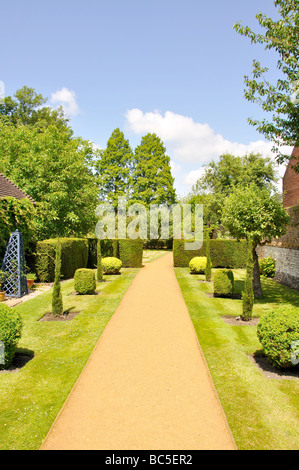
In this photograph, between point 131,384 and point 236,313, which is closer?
point 131,384

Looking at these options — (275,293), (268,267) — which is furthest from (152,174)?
(275,293)

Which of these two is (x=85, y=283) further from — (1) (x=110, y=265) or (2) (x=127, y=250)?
(2) (x=127, y=250)

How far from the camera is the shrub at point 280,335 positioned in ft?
22.6

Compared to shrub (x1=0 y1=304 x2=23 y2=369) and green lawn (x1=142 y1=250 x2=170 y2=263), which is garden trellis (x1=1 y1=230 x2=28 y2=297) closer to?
shrub (x1=0 y1=304 x2=23 y2=369)

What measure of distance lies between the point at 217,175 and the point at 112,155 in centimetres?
1540

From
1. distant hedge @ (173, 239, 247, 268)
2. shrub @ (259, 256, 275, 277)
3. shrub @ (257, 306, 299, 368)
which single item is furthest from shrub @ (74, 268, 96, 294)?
shrub @ (259, 256, 275, 277)

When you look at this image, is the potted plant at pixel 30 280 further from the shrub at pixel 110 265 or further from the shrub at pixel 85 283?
the shrub at pixel 110 265

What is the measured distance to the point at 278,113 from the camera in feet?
41.4

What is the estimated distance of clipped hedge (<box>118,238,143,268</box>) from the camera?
26.6 metres

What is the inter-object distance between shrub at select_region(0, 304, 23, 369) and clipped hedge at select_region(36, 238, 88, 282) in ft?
31.9

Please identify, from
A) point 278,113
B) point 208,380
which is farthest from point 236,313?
point 278,113

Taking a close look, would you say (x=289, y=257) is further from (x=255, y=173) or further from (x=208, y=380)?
(x=255, y=173)

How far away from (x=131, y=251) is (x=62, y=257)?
28.3ft
